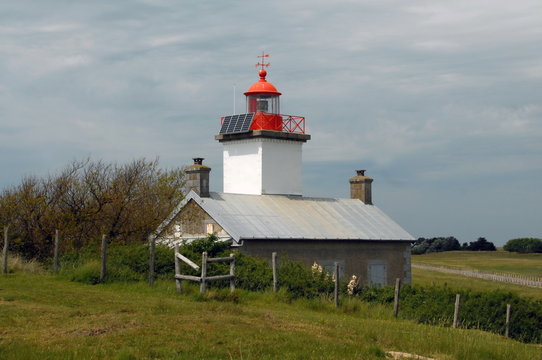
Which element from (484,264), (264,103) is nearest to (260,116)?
(264,103)

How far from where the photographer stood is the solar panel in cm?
3688

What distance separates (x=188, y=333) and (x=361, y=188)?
1003 inches

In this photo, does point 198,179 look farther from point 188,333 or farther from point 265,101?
point 188,333

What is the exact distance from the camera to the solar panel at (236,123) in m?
36.9

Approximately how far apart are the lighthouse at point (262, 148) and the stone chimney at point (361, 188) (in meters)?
3.02

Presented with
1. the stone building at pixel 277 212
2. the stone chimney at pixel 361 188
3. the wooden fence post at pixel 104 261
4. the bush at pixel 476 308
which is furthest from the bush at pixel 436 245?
the wooden fence post at pixel 104 261

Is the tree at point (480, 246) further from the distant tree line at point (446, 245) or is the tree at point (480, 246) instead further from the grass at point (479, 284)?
the grass at point (479, 284)


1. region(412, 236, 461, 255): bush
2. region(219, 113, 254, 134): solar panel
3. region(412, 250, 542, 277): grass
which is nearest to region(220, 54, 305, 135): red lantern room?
region(219, 113, 254, 134): solar panel

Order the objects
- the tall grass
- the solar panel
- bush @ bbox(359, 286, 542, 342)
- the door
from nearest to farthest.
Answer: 1. bush @ bbox(359, 286, 542, 342)
2. the tall grass
3. the door
4. the solar panel

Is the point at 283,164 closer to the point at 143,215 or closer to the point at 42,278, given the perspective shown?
the point at 143,215

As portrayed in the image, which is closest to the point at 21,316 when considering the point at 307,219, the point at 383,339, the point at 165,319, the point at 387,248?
the point at 165,319

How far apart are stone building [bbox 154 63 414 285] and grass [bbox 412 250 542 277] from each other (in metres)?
45.9

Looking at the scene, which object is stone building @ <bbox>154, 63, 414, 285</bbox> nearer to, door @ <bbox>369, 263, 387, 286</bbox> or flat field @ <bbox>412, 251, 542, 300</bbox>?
door @ <bbox>369, 263, 387, 286</bbox>

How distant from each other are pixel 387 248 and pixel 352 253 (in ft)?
7.50
